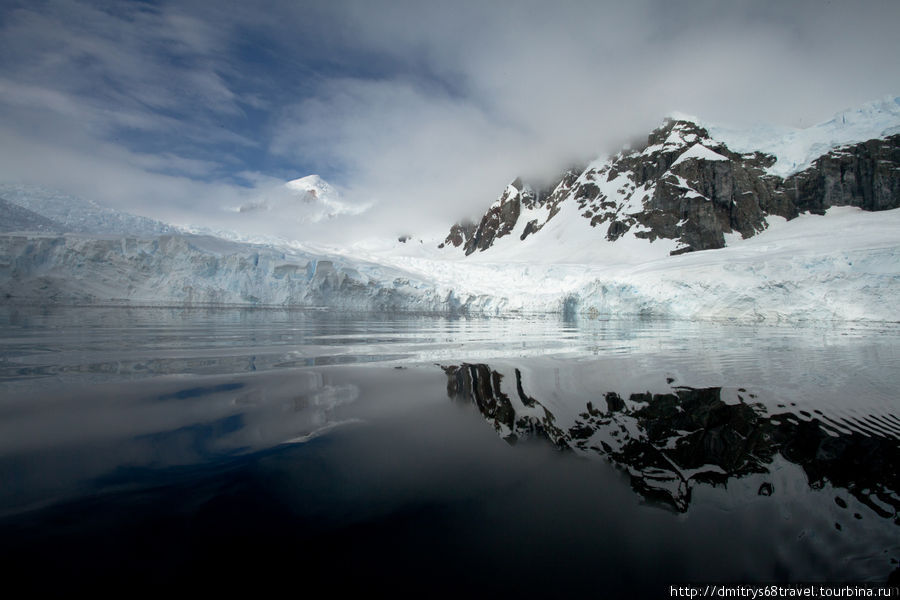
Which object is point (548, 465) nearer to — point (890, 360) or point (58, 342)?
point (890, 360)

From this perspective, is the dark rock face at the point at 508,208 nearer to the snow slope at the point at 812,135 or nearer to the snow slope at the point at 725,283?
the snow slope at the point at 812,135

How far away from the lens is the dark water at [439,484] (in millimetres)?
1557

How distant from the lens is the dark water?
61.3 inches

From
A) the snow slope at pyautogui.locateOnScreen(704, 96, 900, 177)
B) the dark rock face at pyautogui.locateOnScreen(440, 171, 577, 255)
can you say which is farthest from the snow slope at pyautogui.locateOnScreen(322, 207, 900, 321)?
the dark rock face at pyautogui.locateOnScreen(440, 171, 577, 255)

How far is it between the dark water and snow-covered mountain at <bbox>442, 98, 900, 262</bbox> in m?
62.0

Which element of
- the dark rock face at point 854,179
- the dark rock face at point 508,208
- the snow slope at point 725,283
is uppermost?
the dark rock face at point 508,208

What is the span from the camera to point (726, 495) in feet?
7.04

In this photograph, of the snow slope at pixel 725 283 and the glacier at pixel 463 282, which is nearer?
the snow slope at pixel 725 283

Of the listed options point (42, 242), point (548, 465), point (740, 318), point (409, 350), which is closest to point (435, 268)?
point (740, 318)

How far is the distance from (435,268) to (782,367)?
30.4 m

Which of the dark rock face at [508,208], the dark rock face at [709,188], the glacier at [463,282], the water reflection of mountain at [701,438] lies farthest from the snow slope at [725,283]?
the dark rock face at [508,208]

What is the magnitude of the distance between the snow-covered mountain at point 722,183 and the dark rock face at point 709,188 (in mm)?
133

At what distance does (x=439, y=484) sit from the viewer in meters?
2.28

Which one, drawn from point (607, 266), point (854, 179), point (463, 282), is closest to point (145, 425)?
point (463, 282)
